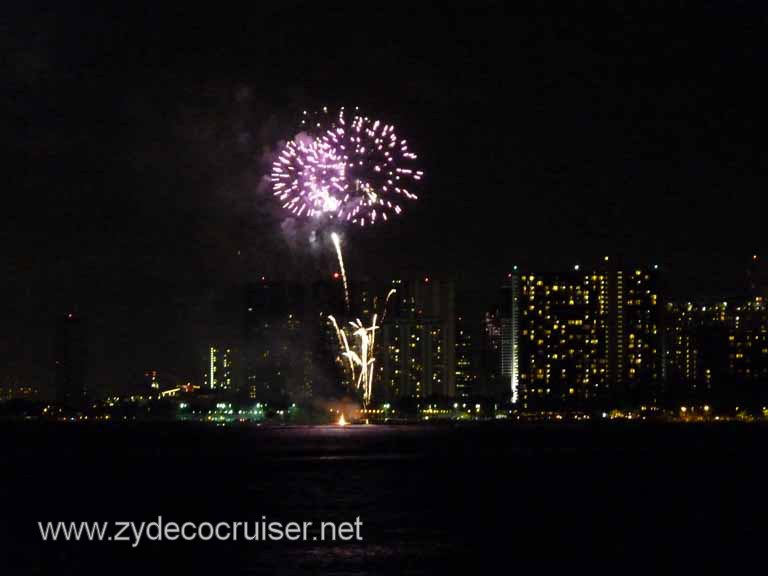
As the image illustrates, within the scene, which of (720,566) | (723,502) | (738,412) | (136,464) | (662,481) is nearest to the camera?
(720,566)

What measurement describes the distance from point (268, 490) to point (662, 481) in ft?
84.1

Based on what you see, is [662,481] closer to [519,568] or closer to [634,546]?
[634,546]

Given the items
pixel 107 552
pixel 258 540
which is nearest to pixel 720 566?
pixel 258 540

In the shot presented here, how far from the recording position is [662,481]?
78562mm

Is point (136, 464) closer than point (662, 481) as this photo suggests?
No

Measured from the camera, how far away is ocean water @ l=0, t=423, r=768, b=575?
134 ft

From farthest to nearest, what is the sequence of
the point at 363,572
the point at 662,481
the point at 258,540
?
the point at 662,481 < the point at 258,540 < the point at 363,572

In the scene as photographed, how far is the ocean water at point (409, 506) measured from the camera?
4081 centimetres

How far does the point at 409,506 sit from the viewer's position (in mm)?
61312

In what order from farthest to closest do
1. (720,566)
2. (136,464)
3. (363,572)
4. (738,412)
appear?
(738,412) < (136,464) < (720,566) < (363,572)

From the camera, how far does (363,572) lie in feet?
127

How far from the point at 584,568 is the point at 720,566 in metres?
4.85

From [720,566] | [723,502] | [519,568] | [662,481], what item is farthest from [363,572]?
[662,481]

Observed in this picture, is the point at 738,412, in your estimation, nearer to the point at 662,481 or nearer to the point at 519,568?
the point at 662,481
